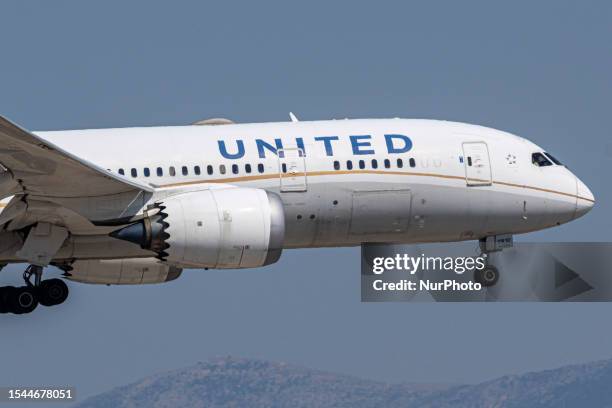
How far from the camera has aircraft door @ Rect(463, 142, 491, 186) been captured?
48969 millimetres

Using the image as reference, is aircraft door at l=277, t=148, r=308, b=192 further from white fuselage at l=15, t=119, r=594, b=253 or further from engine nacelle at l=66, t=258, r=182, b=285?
engine nacelle at l=66, t=258, r=182, b=285

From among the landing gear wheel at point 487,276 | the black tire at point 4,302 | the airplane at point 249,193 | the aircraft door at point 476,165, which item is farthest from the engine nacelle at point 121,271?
the aircraft door at point 476,165

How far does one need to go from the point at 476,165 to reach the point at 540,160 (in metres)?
2.71

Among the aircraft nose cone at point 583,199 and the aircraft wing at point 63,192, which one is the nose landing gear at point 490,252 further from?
the aircraft wing at point 63,192

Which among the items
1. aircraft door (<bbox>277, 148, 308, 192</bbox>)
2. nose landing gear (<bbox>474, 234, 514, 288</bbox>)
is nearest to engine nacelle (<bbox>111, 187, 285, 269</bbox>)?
aircraft door (<bbox>277, 148, 308, 192</bbox>)

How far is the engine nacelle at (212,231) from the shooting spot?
144ft

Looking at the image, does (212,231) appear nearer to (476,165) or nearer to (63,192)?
(63,192)

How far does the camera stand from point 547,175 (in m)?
50.5

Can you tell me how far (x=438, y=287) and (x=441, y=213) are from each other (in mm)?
10426

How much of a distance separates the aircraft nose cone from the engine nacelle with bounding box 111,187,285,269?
11.5 m

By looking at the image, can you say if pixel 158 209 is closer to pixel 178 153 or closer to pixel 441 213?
pixel 178 153

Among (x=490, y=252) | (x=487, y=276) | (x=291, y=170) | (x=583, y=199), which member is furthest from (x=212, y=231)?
(x=583, y=199)

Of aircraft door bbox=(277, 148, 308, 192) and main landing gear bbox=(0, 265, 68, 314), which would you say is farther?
main landing gear bbox=(0, 265, 68, 314)

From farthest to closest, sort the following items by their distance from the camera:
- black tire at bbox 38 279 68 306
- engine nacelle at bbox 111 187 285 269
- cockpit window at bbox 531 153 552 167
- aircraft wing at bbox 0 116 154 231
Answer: cockpit window at bbox 531 153 552 167
black tire at bbox 38 279 68 306
engine nacelle at bbox 111 187 285 269
aircraft wing at bbox 0 116 154 231
